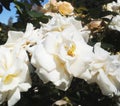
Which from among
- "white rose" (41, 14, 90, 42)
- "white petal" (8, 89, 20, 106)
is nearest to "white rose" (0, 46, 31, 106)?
"white petal" (8, 89, 20, 106)

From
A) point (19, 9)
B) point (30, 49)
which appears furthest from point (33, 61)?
point (19, 9)

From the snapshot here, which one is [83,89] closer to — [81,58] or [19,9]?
[81,58]

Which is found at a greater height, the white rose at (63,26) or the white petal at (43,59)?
the white rose at (63,26)

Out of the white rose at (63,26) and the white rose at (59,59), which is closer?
the white rose at (59,59)

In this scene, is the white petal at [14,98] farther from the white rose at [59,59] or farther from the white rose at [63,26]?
the white rose at [63,26]

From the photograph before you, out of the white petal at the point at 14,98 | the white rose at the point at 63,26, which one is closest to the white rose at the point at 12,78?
the white petal at the point at 14,98

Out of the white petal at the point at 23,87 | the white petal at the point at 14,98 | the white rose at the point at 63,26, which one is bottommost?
the white petal at the point at 14,98

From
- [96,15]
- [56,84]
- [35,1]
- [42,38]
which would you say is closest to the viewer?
[56,84]

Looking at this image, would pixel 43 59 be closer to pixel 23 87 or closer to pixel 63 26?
pixel 23 87
